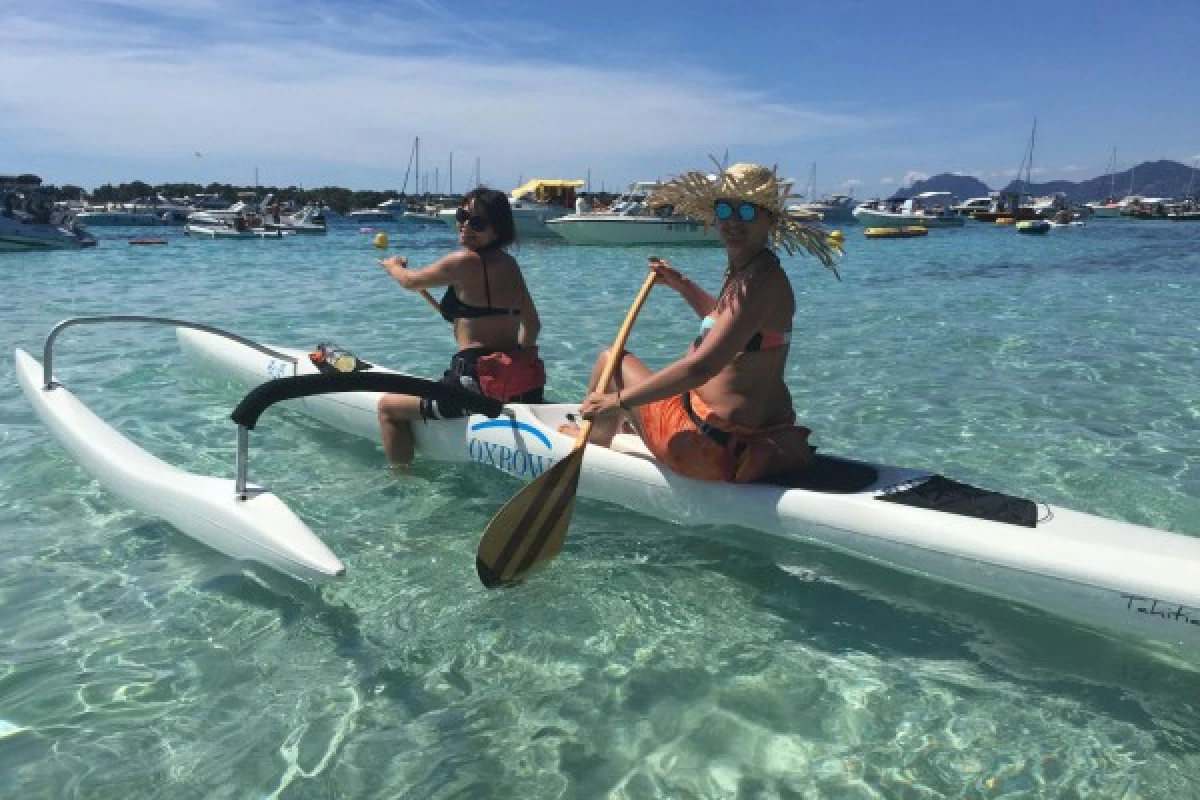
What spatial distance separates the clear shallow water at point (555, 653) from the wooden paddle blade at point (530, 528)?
118 mm

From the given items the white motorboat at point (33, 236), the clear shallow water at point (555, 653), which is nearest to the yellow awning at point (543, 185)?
the white motorboat at point (33, 236)

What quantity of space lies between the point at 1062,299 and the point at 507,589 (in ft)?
47.6

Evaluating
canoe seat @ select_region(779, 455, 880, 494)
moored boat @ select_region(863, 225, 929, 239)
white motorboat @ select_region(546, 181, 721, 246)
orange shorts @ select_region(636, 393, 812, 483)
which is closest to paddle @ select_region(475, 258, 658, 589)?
orange shorts @ select_region(636, 393, 812, 483)

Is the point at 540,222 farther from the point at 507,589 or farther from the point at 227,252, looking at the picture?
the point at 507,589

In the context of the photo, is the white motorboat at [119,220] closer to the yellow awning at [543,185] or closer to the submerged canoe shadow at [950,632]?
the yellow awning at [543,185]

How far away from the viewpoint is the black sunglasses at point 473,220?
15.5 ft

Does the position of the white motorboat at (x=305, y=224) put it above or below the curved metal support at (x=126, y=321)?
above

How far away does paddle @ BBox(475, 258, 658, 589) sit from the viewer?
3.58 meters

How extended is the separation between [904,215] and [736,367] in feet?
180

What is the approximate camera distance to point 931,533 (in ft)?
11.2

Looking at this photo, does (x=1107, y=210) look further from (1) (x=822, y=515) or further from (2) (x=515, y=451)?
(1) (x=822, y=515)

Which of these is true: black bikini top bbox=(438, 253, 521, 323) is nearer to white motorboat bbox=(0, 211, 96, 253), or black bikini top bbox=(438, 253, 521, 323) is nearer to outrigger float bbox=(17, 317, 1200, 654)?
outrigger float bbox=(17, 317, 1200, 654)

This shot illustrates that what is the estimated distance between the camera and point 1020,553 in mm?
3201

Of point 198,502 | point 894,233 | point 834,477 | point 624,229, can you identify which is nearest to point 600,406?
point 834,477
